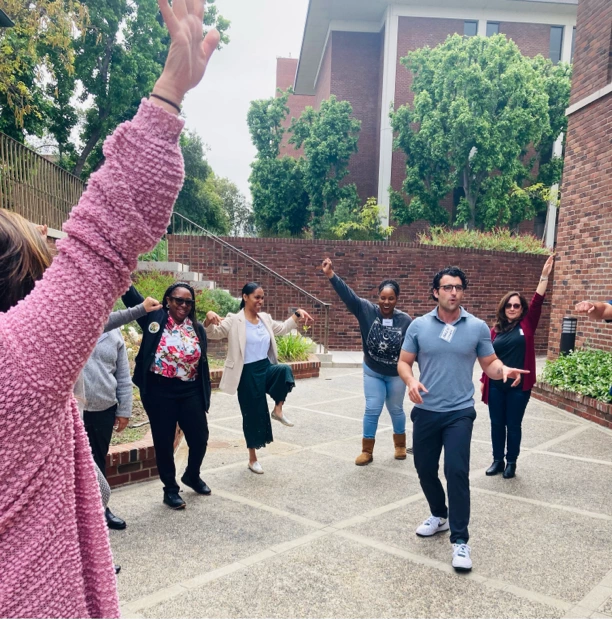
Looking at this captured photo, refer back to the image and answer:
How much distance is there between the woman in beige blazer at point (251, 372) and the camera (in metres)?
5.53

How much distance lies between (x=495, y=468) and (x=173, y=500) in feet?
10.3

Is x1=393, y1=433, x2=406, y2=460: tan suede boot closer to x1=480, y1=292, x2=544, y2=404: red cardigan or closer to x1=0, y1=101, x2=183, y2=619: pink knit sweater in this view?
x1=480, y1=292, x2=544, y2=404: red cardigan

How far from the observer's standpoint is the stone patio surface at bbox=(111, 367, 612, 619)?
3289mm

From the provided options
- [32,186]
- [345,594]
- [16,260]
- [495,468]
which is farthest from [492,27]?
[16,260]

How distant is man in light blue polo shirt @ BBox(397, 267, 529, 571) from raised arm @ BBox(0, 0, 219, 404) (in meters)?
3.18

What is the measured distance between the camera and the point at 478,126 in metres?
19.4

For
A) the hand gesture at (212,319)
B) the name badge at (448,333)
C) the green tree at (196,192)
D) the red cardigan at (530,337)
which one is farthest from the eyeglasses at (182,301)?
the green tree at (196,192)

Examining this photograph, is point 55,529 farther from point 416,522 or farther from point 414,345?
point 416,522

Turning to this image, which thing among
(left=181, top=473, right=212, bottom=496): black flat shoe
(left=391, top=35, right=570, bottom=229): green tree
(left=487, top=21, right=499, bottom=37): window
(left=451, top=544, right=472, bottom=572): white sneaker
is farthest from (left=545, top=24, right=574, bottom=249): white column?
(left=451, top=544, right=472, bottom=572): white sneaker

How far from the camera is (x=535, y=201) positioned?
22.5m

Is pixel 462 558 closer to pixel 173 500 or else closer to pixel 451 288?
pixel 451 288

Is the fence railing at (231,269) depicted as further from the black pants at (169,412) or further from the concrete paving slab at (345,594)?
the concrete paving slab at (345,594)

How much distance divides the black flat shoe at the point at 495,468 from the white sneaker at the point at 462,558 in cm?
203

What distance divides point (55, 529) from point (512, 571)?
3.49m
